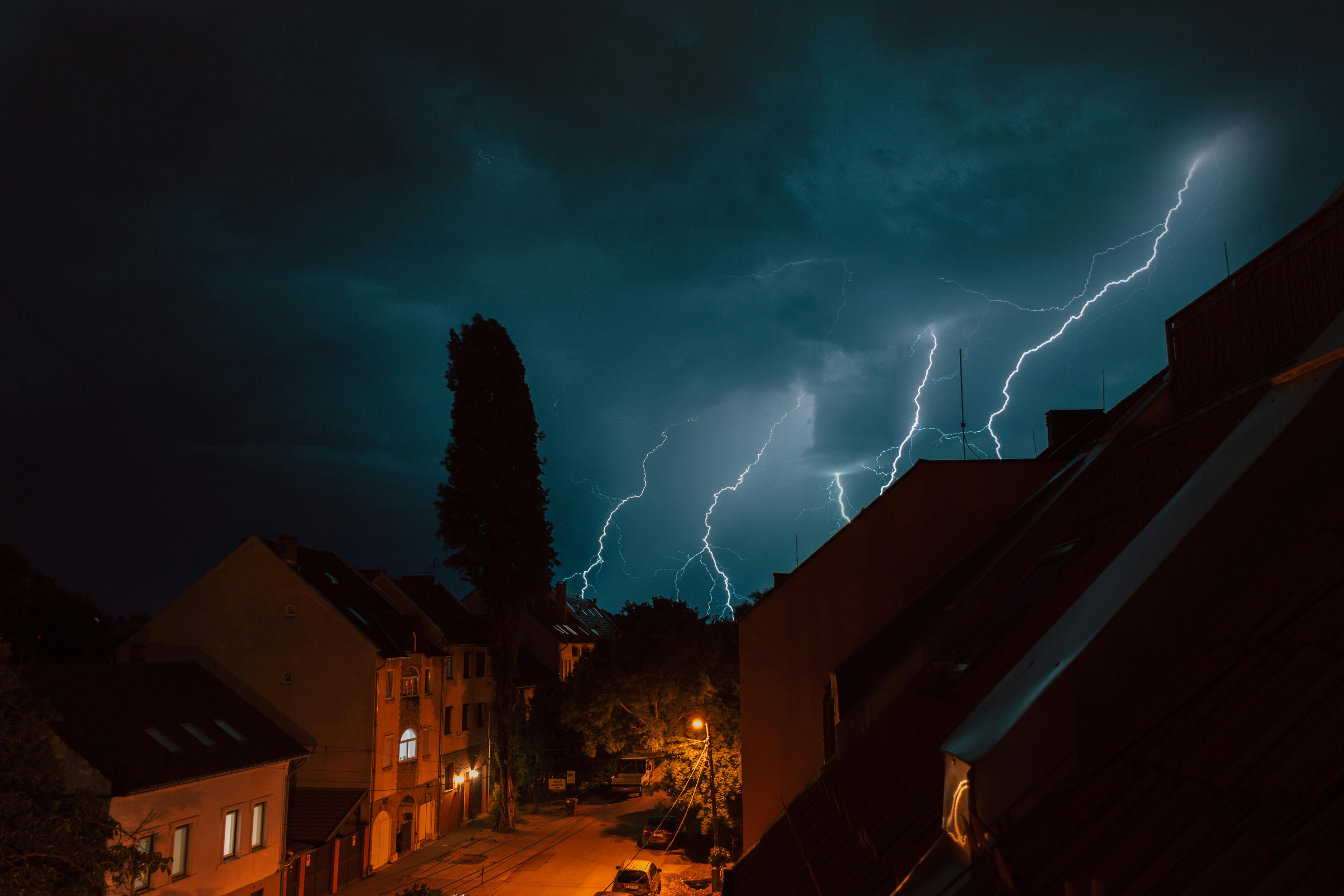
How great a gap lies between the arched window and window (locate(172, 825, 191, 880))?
10.2m

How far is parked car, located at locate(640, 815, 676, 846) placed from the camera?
2888 centimetres

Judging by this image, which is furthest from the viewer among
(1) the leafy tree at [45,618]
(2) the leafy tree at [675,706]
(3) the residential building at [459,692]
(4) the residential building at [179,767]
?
(3) the residential building at [459,692]

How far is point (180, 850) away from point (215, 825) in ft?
3.54

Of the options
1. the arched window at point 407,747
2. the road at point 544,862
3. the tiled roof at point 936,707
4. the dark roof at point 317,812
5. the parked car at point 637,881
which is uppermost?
the tiled roof at point 936,707

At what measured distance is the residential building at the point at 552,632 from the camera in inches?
1877

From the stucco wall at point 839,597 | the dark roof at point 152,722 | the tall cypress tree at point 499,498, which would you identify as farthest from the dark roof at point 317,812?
the stucco wall at point 839,597

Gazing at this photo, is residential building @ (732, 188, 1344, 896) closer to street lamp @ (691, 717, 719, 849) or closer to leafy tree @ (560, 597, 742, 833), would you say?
street lamp @ (691, 717, 719, 849)

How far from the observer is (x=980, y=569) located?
31.5ft

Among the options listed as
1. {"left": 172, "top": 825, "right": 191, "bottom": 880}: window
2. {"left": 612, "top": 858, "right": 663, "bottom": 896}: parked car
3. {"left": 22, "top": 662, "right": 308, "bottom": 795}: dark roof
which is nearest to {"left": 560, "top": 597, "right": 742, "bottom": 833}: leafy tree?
{"left": 612, "top": 858, "right": 663, "bottom": 896}: parked car

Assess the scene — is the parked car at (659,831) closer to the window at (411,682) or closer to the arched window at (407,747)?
the arched window at (407,747)

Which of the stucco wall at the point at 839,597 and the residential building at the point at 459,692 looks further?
the residential building at the point at 459,692

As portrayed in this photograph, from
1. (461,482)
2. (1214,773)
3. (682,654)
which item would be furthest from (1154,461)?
(461,482)

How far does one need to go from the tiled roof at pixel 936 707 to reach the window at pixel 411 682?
81.3ft

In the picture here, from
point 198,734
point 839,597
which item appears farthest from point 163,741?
point 839,597
